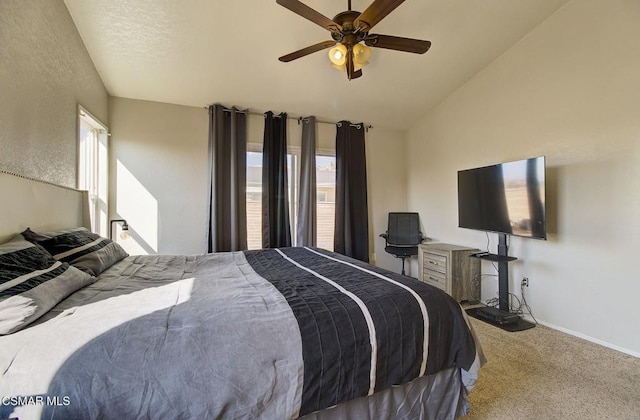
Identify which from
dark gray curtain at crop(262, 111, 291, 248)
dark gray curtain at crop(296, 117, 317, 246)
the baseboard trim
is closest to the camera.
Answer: the baseboard trim

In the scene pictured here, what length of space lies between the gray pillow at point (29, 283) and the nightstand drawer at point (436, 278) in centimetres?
335

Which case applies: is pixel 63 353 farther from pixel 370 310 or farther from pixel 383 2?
pixel 383 2

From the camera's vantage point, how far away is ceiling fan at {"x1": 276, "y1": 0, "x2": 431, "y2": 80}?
6.00 ft

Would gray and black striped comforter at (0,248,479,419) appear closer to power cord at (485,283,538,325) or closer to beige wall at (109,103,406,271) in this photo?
beige wall at (109,103,406,271)

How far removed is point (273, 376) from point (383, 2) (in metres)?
2.03

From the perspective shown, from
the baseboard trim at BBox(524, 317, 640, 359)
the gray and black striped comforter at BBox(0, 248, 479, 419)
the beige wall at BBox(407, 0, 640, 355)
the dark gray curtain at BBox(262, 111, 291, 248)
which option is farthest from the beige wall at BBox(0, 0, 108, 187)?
the baseboard trim at BBox(524, 317, 640, 359)

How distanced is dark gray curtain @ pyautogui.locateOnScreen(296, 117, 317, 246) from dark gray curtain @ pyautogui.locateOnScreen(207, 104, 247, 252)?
30.7 inches

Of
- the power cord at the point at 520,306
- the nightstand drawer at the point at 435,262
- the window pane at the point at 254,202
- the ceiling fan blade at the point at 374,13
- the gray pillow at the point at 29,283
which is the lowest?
the power cord at the point at 520,306

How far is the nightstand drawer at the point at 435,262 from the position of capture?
11.4ft

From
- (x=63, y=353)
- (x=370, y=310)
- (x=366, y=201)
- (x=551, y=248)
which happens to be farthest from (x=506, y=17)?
(x=63, y=353)

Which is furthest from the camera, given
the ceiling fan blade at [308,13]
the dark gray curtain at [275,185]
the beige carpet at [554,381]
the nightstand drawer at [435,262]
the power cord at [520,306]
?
the dark gray curtain at [275,185]

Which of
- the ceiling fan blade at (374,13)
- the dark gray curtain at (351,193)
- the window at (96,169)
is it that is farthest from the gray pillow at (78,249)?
the dark gray curtain at (351,193)

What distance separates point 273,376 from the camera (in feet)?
3.41

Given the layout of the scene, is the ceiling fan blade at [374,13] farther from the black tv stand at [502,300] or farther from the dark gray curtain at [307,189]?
the black tv stand at [502,300]
